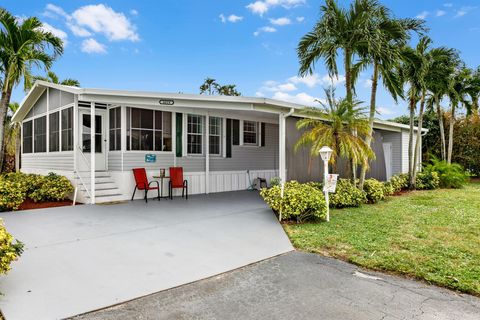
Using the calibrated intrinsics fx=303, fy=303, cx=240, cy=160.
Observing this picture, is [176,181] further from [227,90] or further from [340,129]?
[227,90]

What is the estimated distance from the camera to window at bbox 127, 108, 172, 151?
8922 millimetres

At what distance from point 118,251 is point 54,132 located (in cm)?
784

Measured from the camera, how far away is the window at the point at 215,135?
10555 millimetres


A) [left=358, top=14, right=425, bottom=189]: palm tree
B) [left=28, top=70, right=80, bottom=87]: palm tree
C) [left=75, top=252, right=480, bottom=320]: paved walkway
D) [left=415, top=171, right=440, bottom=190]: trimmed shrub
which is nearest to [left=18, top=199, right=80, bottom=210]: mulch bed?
[left=75, top=252, right=480, bottom=320]: paved walkway

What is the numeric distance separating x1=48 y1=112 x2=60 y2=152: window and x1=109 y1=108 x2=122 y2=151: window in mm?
2228

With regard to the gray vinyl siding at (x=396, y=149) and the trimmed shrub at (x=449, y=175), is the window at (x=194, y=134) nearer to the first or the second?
the gray vinyl siding at (x=396, y=149)

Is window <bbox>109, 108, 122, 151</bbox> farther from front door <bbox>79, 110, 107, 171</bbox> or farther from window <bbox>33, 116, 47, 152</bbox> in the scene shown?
window <bbox>33, 116, 47, 152</bbox>

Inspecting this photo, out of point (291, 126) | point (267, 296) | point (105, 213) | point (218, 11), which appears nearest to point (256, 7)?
point (218, 11)

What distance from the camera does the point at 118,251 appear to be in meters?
4.24

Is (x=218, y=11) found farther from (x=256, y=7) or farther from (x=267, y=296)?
(x=267, y=296)

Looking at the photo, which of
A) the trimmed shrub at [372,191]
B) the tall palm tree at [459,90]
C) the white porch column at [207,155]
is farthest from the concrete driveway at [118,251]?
the tall palm tree at [459,90]

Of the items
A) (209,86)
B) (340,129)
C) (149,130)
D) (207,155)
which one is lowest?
(207,155)

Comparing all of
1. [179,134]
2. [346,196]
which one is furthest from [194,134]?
[346,196]

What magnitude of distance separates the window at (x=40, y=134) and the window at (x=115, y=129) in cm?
374
